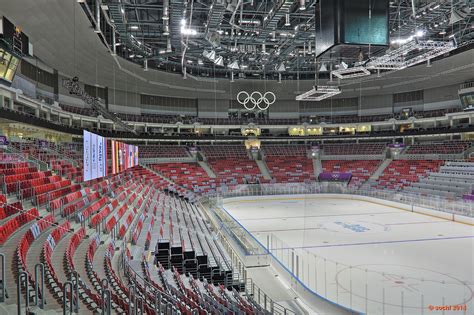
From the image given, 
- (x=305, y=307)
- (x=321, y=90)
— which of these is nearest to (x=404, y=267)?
(x=305, y=307)

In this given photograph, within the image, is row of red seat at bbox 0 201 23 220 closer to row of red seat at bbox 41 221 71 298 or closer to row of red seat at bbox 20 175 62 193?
row of red seat at bbox 41 221 71 298

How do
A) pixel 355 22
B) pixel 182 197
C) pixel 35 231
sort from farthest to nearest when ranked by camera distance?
pixel 182 197 → pixel 35 231 → pixel 355 22

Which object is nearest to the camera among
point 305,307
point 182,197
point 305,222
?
point 305,307

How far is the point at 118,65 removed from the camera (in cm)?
2462

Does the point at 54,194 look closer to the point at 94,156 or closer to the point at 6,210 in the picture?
the point at 6,210

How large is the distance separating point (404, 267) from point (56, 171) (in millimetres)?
13141

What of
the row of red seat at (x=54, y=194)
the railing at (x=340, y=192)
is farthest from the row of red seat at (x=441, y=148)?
the row of red seat at (x=54, y=194)

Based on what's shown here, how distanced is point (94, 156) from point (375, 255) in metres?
9.26

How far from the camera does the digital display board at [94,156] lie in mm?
7645

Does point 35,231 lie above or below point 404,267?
above

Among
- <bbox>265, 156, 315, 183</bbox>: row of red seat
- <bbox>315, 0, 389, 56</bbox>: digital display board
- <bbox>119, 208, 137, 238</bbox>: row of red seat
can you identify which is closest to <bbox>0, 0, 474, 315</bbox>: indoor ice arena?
<bbox>315, 0, 389, 56</bbox>: digital display board

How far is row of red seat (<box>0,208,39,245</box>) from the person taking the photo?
630 centimetres

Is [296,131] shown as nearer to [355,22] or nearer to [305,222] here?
[305,222]

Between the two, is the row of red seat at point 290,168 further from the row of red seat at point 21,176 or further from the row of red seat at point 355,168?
the row of red seat at point 21,176
